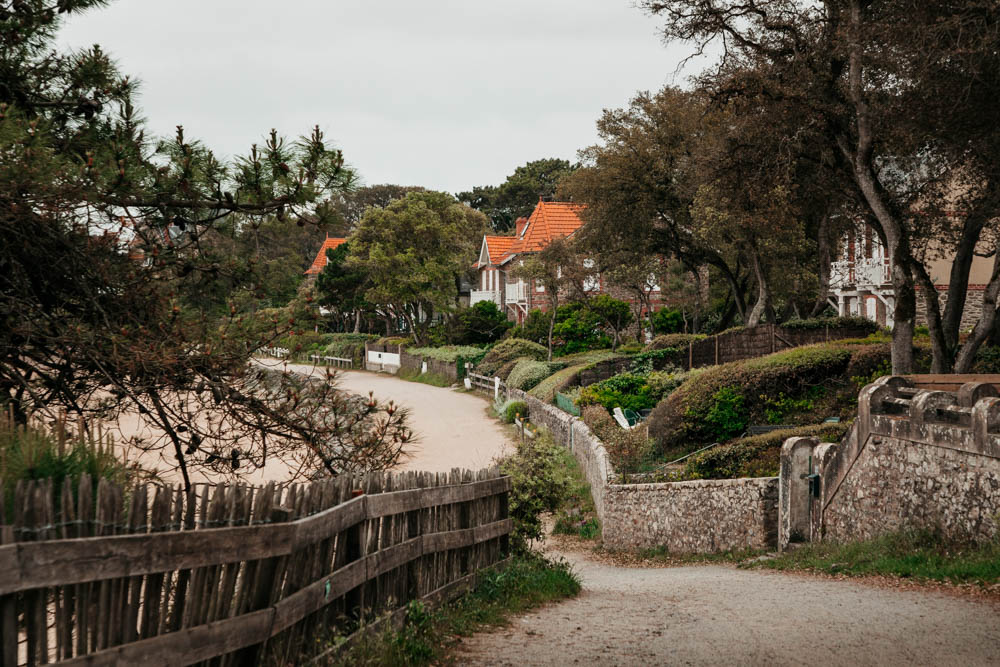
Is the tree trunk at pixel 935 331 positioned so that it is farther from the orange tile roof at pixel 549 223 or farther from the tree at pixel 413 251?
the tree at pixel 413 251

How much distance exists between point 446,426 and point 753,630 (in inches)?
989

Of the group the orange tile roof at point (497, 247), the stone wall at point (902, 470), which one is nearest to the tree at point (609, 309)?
the orange tile roof at point (497, 247)

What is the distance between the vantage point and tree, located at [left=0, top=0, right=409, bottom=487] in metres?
6.02

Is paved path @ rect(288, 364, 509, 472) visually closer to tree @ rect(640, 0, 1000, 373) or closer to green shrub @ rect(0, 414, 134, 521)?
tree @ rect(640, 0, 1000, 373)

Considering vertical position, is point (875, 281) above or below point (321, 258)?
below

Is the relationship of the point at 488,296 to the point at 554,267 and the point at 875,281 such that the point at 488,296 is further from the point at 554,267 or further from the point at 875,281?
the point at 875,281

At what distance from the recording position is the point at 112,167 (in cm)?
668

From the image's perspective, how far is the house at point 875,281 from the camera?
1256 inches

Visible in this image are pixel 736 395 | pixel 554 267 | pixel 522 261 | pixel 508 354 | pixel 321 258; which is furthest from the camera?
pixel 321 258

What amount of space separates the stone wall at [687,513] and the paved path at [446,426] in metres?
2.79

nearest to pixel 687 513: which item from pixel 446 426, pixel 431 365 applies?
pixel 446 426

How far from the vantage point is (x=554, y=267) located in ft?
136

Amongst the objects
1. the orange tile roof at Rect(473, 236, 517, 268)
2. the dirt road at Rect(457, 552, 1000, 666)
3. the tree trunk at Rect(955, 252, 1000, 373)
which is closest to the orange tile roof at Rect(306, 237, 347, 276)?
the orange tile roof at Rect(473, 236, 517, 268)

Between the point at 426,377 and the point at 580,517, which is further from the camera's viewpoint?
the point at 426,377
